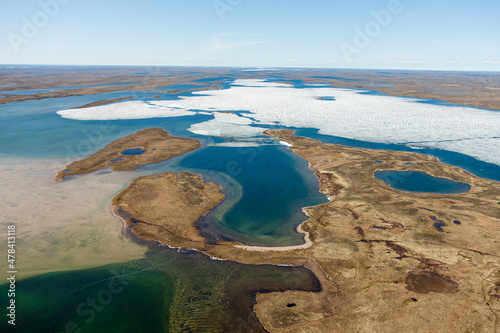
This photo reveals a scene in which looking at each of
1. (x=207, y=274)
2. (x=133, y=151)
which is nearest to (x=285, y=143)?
(x=133, y=151)

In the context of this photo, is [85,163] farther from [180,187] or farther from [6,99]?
[6,99]

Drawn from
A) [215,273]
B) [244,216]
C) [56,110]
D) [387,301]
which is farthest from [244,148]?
[56,110]

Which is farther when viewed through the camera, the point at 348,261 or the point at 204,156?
the point at 204,156

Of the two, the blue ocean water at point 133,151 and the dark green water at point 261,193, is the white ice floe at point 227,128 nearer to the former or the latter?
the dark green water at point 261,193

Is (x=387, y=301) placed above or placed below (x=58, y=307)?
above

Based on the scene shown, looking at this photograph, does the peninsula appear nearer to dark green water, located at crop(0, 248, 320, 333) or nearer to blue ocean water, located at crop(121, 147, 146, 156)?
blue ocean water, located at crop(121, 147, 146, 156)
